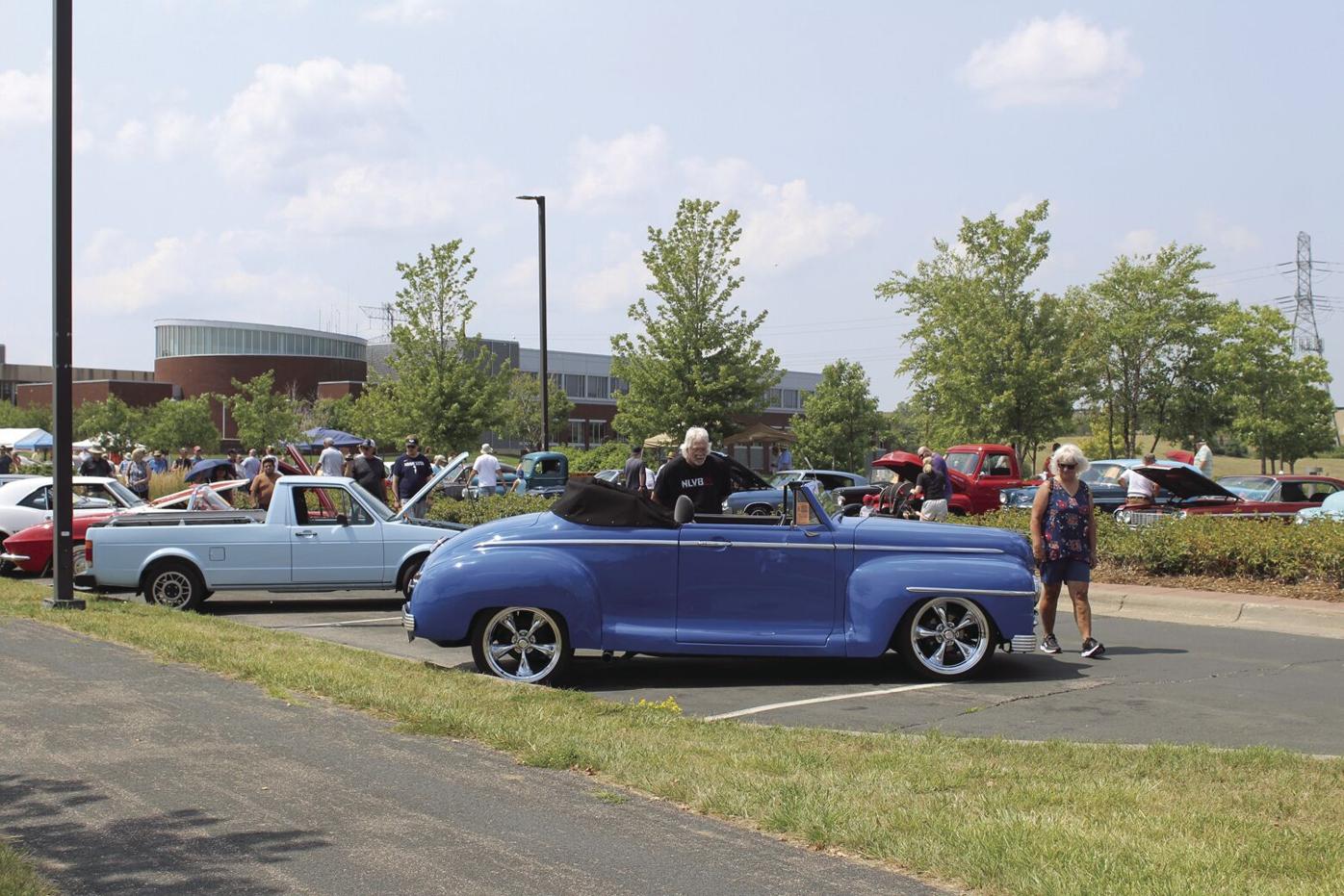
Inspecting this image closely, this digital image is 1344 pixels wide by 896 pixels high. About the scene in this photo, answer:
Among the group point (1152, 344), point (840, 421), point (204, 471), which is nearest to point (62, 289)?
point (204, 471)

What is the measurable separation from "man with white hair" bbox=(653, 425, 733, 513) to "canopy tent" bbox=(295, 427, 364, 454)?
71.7 ft

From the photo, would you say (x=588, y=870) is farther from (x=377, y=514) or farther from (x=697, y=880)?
(x=377, y=514)

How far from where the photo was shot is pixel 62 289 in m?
13.3

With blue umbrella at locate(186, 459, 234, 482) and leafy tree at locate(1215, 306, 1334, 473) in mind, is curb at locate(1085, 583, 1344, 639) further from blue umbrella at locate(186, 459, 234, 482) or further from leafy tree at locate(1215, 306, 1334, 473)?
leafy tree at locate(1215, 306, 1334, 473)

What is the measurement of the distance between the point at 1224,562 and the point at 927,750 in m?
8.85

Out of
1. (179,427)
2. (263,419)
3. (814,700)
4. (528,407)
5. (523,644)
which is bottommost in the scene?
(814,700)

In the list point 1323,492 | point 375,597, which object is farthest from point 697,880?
point 1323,492

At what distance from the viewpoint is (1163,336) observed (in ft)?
161

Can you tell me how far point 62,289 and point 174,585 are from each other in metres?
3.32

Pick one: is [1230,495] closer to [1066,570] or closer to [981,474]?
[981,474]

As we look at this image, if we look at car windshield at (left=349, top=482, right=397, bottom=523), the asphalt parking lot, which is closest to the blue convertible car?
the asphalt parking lot

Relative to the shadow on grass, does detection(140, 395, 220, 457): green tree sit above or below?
above

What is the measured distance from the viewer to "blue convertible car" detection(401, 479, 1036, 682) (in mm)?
9328

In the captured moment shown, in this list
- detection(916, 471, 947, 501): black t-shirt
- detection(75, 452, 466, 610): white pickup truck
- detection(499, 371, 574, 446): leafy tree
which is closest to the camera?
detection(75, 452, 466, 610): white pickup truck
